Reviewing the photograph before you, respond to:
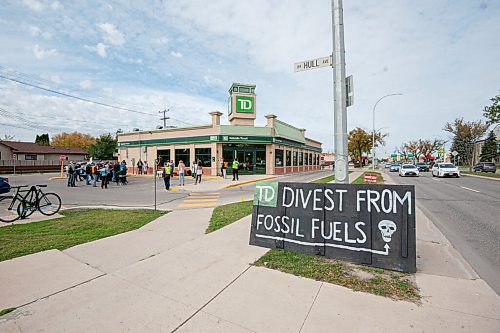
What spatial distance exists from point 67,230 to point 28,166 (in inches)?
1918

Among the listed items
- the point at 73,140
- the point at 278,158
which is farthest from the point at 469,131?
the point at 73,140

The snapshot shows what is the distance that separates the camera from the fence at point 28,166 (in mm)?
38609

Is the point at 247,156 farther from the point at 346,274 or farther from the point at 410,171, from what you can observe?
the point at 346,274

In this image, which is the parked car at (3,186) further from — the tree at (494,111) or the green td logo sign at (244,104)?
the tree at (494,111)

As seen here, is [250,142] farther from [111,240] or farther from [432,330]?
[432,330]

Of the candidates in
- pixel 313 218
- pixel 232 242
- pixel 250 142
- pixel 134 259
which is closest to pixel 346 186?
pixel 313 218

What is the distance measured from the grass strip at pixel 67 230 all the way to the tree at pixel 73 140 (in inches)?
3181

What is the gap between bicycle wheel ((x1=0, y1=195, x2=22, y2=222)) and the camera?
23.6 feet

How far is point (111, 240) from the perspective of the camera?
5.24 meters

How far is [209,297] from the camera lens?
2980 millimetres

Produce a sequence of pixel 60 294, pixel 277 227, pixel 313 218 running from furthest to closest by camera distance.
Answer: pixel 277 227
pixel 313 218
pixel 60 294

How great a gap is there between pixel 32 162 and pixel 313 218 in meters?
57.6

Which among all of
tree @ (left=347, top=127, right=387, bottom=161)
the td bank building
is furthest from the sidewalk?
tree @ (left=347, top=127, right=387, bottom=161)

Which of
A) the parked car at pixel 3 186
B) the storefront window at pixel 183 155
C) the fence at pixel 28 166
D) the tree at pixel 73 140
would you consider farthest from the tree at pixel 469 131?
the tree at pixel 73 140
